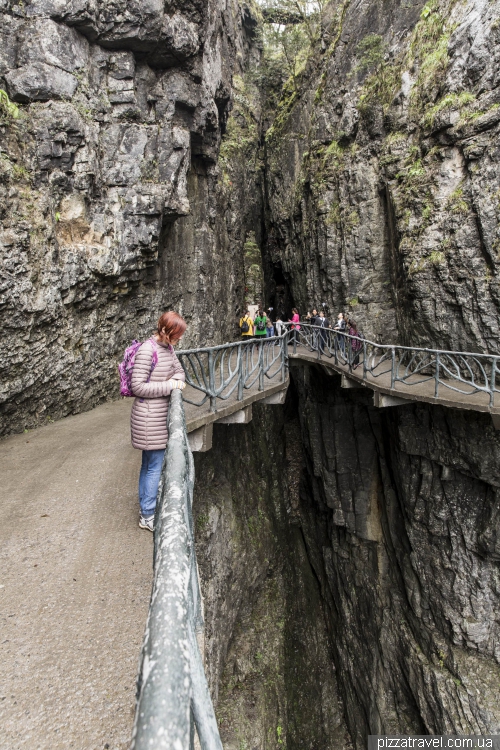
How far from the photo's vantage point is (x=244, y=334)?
1399cm

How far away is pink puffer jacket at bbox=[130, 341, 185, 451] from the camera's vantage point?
3527 mm

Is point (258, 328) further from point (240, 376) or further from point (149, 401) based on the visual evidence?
point (149, 401)

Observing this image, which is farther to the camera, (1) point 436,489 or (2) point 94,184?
(1) point 436,489

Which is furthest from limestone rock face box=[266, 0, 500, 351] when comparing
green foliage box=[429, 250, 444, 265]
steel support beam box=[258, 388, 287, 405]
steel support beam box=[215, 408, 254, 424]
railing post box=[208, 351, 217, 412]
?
railing post box=[208, 351, 217, 412]

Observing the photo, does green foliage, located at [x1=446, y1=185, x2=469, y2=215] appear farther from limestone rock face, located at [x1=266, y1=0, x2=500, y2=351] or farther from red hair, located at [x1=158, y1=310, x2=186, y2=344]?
red hair, located at [x1=158, y1=310, x2=186, y2=344]

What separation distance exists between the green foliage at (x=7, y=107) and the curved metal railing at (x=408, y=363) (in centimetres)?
800

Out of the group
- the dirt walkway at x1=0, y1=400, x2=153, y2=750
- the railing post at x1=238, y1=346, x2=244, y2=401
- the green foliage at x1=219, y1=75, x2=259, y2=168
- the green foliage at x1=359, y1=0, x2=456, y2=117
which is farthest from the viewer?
the green foliage at x1=219, y1=75, x2=259, y2=168

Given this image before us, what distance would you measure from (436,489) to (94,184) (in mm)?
10782

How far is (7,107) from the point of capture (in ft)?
24.0

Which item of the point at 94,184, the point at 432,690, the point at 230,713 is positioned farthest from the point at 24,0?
the point at 432,690

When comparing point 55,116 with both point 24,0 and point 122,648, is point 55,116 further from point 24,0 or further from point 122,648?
point 122,648

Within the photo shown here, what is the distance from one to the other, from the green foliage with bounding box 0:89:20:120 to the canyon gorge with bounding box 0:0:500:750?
27 millimetres

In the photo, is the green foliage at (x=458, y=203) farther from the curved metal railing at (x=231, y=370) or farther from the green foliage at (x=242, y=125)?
the green foliage at (x=242, y=125)

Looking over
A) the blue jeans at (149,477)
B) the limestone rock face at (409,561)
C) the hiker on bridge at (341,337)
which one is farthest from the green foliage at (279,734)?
the blue jeans at (149,477)
